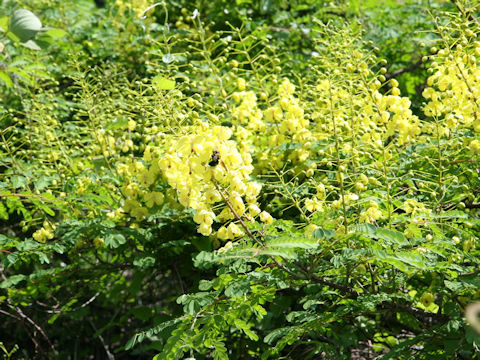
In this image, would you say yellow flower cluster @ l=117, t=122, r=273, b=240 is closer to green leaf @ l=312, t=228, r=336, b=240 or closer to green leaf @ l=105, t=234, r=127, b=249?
green leaf @ l=312, t=228, r=336, b=240

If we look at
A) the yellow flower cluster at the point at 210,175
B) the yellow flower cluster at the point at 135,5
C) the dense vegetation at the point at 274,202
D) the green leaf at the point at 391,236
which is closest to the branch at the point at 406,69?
the dense vegetation at the point at 274,202

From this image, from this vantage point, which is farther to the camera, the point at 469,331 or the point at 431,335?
the point at 431,335

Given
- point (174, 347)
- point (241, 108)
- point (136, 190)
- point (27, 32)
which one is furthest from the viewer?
point (27, 32)

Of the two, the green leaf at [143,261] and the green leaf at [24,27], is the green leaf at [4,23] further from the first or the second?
the green leaf at [143,261]

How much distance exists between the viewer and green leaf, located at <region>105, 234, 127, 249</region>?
2492 millimetres

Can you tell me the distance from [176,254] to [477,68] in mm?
1671

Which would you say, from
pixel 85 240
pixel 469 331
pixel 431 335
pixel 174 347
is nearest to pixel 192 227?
pixel 85 240

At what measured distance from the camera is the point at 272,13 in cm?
421

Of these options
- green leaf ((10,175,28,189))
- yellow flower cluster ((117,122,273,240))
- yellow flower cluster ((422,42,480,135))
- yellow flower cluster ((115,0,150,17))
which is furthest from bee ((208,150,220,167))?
yellow flower cluster ((115,0,150,17))

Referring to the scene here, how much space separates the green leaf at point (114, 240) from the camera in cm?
249

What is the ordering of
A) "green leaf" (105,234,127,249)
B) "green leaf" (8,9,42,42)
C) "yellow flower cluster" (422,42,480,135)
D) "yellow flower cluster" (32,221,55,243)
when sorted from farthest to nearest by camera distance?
"green leaf" (8,9,42,42) < "yellow flower cluster" (32,221,55,243) < "green leaf" (105,234,127,249) < "yellow flower cluster" (422,42,480,135)

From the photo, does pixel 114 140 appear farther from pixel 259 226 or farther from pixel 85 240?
pixel 259 226

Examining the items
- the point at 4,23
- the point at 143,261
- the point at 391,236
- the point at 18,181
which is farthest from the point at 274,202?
the point at 4,23

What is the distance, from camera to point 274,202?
2.55 meters
